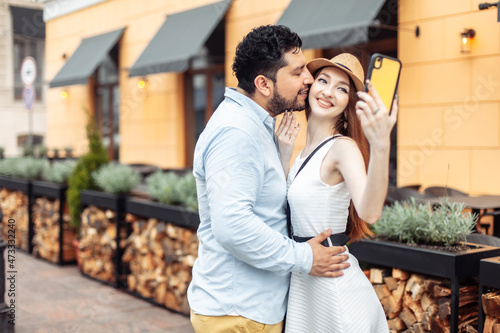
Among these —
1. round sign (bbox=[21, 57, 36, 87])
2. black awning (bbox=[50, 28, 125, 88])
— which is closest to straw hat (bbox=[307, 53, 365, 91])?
round sign (bbox=[21, 57, 36, 87])

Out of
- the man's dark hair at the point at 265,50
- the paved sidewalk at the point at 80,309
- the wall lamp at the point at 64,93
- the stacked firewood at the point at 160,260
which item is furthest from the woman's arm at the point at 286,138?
the wall lamp at the point at 64,93

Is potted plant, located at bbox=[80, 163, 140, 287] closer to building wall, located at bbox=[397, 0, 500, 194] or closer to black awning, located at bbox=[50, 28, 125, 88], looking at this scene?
building wall, located at bbox=[397, 0, 500, 194]

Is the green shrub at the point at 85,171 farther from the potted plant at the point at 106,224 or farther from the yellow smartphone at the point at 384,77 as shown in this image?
the yellow smartphone at the point at 384,77

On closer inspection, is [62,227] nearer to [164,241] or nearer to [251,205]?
[164,241]

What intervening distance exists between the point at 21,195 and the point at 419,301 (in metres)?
6.84

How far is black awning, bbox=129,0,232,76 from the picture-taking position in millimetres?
9430

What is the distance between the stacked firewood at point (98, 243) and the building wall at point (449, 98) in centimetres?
365

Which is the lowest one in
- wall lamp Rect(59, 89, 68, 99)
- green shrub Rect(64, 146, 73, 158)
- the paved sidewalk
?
the paved sidewalk

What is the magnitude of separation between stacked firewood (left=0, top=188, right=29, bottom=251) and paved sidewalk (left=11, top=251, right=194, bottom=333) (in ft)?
5.27

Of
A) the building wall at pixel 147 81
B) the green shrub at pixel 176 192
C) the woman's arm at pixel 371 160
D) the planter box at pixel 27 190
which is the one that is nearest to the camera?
the woman's arm at pixel 371 160

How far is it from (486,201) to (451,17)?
250 cm

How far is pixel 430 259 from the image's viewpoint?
123 inches

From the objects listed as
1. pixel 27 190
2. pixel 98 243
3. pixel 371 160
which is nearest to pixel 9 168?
pixel 27 190

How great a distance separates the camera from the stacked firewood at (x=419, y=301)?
3096 mm
